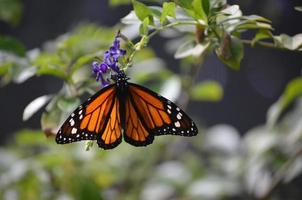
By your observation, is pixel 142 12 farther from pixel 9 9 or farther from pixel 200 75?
pixel 200 75

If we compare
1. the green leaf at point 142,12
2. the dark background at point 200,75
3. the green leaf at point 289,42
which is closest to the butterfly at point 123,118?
the green leaf at point 142,12

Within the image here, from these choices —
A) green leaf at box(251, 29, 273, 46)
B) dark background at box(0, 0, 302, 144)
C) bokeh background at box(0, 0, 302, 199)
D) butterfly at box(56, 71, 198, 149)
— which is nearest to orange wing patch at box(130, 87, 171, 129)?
butterfly at box(56, 71, 198, 149)

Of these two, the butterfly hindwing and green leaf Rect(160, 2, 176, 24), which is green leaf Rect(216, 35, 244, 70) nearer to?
green leaf Rect(160, 2, 176, 24)

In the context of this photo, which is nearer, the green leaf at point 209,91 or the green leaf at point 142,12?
the green leaf at point 142,12

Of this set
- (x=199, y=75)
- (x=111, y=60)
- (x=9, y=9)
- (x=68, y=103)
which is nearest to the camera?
(x=111, y=60)

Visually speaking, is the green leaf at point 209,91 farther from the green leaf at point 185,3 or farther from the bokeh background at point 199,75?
the green leaf at point 185,3

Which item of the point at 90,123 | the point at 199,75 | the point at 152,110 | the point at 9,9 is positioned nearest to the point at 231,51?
the point at 152,110
